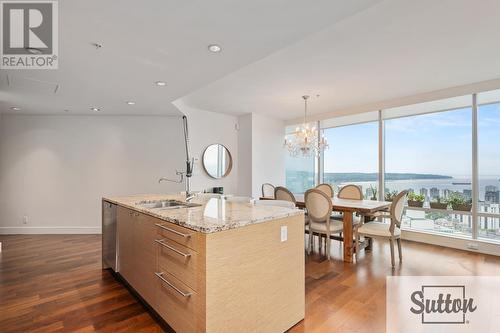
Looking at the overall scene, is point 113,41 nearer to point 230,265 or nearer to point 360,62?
point 230,265

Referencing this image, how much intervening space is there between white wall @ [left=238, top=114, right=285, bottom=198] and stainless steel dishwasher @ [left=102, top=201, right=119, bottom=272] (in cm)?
318

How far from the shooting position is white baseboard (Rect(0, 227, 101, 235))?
490 centimetres

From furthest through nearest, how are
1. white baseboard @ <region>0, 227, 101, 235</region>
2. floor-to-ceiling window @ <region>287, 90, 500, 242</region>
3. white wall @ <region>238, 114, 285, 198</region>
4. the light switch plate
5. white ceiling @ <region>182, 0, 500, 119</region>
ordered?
white wall @ <region>238, 114, 285, 198</region> < white baseboard @ <region>0, 227, 101, 235</region> < floor-to-ceiling window @ <region>287, 90, 500, 242</region> < white ceiling @ <region>182, 0, 500, 119</region> < the light switch plate

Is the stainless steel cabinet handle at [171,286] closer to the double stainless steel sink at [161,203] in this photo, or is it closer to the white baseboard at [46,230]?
the double stainless steel sink at [161,203]

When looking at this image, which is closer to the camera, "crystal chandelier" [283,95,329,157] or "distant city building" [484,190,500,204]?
"distant city building" [484,190,500,204]

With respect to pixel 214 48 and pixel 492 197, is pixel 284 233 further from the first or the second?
pixel 492 197

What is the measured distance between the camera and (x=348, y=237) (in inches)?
136

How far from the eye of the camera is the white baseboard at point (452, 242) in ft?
12.1

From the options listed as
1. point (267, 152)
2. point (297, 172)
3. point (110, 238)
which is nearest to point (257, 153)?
point (267, 152)

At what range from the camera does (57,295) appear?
2.48 m

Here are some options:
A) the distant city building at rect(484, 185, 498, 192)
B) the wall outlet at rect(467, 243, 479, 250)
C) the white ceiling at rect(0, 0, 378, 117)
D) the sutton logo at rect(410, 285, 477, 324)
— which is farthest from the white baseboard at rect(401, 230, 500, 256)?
the white ceiling at rect(0, 0, 378, 117)

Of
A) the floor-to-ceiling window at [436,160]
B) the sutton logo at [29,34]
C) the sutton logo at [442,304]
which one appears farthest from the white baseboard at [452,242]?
the sutton logo at [29,34]

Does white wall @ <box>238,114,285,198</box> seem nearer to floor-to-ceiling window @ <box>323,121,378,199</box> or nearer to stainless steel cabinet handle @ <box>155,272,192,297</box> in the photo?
floor-to-ceiling window @ <box>323,121,378,199</box>

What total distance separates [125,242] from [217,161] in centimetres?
333
